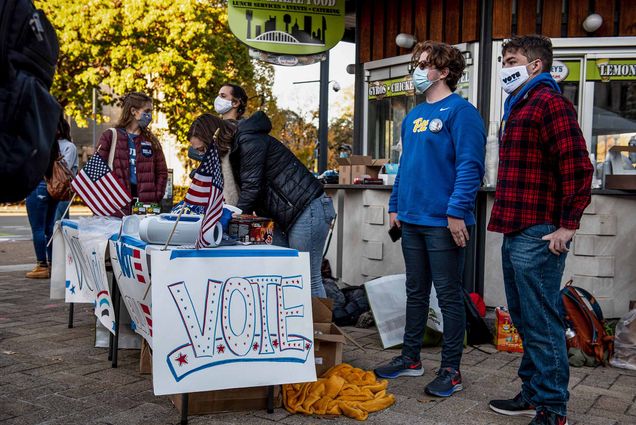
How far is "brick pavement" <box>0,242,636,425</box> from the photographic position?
11.5ft

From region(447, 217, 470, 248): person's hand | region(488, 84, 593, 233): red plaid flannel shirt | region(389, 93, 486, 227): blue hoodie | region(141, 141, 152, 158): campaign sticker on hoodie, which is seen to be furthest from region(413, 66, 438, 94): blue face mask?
region(141, 141, 152, 158): campaign sticker on hoodie

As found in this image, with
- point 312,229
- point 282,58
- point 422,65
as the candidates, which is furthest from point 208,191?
point 282,58

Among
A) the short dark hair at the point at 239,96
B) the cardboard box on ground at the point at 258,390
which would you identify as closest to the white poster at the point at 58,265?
the cardboard box on ground at the point at 258,390

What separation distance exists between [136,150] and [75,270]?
4.08 ft

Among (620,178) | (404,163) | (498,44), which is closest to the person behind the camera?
(404,163)

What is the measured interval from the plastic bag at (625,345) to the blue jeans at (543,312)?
1.69 meters

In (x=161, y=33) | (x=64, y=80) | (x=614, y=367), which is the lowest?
(x=614, y=367)

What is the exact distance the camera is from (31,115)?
1.93 meters

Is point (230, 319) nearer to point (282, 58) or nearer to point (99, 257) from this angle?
point (99, 257)

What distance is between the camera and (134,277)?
3645mm

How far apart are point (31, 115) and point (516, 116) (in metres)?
2.35

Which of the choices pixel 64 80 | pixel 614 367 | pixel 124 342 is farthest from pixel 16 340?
pixel 64 80

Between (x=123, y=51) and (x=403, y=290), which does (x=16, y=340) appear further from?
(x=123, y=51)

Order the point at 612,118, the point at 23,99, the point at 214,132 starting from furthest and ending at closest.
Answer: the point at 612,118, the point at 214,132, the point at 23,99
